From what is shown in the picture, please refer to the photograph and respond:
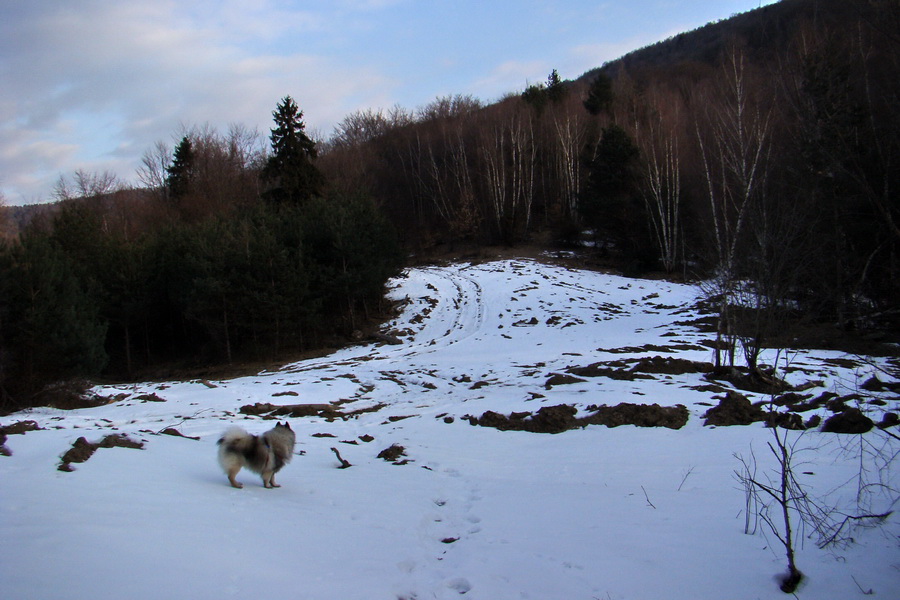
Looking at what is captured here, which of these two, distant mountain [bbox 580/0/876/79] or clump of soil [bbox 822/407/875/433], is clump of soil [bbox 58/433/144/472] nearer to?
distant mountain [bbox 580/0/876/79]

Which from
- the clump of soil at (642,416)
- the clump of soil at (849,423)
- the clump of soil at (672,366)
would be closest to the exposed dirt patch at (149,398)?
the clump of soil at (642,416)

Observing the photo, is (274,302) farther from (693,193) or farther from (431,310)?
(693,193)

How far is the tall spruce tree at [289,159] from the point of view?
32219mm

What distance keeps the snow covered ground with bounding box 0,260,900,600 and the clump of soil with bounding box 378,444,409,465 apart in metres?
0.23

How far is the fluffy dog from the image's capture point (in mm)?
5293

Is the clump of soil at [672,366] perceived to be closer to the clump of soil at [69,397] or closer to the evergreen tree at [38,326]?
the clump of soil at [69,397]

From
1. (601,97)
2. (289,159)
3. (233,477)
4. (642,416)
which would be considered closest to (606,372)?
(642,416)

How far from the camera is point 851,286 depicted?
741 inches

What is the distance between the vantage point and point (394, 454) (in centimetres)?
796

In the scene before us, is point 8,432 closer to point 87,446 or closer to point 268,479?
point 87,446

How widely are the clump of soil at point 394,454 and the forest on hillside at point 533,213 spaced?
7.15 metres

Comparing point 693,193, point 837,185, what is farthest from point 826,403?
point 693,193

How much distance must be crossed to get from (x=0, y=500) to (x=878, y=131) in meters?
18.2

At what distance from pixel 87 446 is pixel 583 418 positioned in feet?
Result: 25.4
